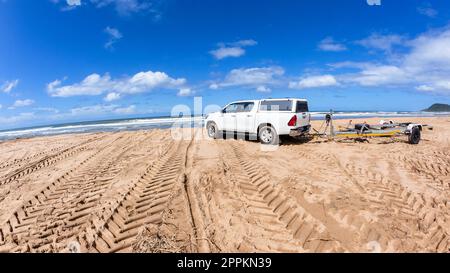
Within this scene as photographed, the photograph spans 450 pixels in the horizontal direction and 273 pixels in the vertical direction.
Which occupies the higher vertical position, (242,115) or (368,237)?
(242,115)

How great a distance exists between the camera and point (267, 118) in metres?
10.2

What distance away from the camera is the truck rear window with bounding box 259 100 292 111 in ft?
32.4

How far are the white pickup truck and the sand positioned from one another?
249 centimetres

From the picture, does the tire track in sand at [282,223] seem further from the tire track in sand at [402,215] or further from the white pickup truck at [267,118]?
the white pickup truck at [267,118]

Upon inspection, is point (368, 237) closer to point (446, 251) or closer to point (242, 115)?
point (446, 251)

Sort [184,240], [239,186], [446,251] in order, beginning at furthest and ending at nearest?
[239,186] < [184,240] < [446,251]

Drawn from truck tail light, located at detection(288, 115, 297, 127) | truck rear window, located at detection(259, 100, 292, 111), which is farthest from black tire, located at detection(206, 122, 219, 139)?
truck tail light, located at detection(288, 115, 297, 127)

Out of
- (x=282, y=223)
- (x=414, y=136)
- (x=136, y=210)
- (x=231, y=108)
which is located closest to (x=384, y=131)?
(x=414, y=136)

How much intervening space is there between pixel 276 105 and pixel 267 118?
70 cm

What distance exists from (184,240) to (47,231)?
236 cm

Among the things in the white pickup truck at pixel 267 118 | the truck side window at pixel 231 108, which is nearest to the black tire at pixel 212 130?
the white pickup truck at pixel 267 118
